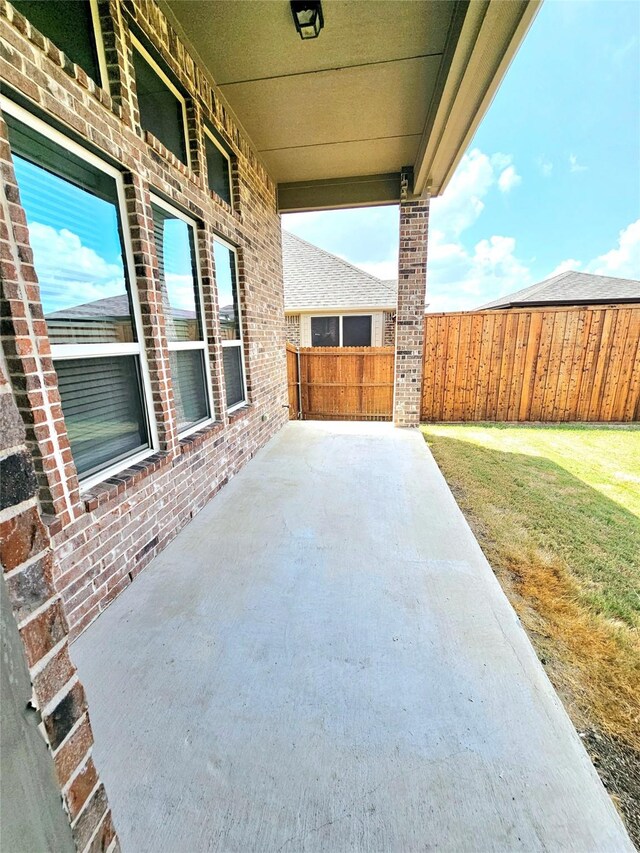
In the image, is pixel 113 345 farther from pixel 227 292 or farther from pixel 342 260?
pixel 342 260

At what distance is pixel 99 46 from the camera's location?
6.42ft

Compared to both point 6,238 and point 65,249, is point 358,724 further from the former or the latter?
point 65,249

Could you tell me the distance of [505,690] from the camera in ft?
4.62

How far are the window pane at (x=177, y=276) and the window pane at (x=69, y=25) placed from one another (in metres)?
0.73

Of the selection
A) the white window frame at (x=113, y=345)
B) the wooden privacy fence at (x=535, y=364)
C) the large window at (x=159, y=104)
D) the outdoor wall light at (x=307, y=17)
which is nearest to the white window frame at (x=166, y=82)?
the large window at (x=159, y=104)

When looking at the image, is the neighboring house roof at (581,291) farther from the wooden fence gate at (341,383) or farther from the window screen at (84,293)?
the window screen at (84,293)

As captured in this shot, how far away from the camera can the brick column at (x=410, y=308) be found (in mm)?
4957

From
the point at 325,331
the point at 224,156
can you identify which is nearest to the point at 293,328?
the point at 325,331

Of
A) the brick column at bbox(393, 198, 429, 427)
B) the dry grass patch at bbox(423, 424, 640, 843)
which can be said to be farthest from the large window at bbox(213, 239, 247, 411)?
the dry grass patch at bbox(423, 424, 640, 843)

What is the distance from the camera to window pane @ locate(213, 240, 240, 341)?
3505mm

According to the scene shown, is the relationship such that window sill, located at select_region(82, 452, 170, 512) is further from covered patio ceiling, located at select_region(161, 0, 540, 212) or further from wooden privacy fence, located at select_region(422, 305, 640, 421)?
wooden privacy fence, located at select_region(422, 305, 640, 421)

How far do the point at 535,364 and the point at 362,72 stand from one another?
17.3 ft

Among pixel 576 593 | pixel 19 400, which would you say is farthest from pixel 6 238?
pixel 576 593

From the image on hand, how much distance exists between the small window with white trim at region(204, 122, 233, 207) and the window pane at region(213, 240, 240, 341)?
1.71ft
